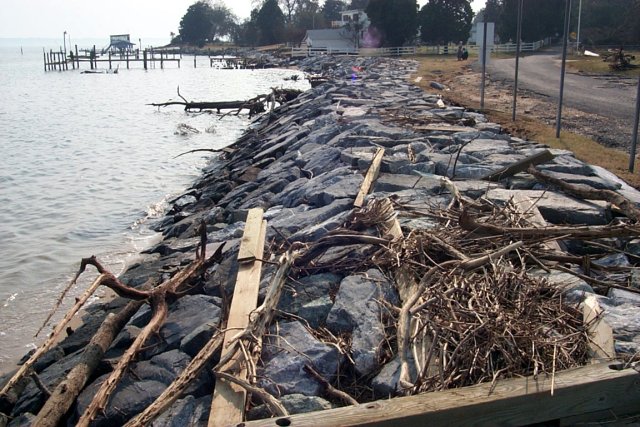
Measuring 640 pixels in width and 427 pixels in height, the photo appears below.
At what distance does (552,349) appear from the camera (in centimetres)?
304

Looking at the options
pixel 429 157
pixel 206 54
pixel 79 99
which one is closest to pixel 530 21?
pixel 79 99

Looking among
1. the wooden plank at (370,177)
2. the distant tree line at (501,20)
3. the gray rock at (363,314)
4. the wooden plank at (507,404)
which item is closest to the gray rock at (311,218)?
the wooden plank at (370,177)

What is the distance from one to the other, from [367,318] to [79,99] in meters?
36.3

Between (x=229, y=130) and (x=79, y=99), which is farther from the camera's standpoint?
(x=79, y=99)

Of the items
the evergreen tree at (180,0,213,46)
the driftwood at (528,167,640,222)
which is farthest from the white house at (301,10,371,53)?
the driftwood at (528,167,640,222)

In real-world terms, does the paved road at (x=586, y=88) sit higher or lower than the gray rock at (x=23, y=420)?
higher

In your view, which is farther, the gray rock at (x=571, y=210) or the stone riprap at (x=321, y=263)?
the gray rock at (x=571, y=210)

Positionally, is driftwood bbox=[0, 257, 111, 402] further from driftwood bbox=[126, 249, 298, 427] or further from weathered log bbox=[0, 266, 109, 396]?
driftwood bbox=[126, 249, 298, 427]

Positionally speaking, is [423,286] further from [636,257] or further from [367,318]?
[636,257]

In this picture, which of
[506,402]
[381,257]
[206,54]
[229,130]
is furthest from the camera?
[206,54]

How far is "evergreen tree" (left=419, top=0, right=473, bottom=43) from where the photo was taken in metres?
53.5

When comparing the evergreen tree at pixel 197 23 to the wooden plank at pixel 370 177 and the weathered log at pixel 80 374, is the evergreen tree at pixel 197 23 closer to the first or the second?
the wooden plank at pixel 370 177

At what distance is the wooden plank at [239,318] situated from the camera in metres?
2.90

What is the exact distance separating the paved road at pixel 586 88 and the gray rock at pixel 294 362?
10.1m
